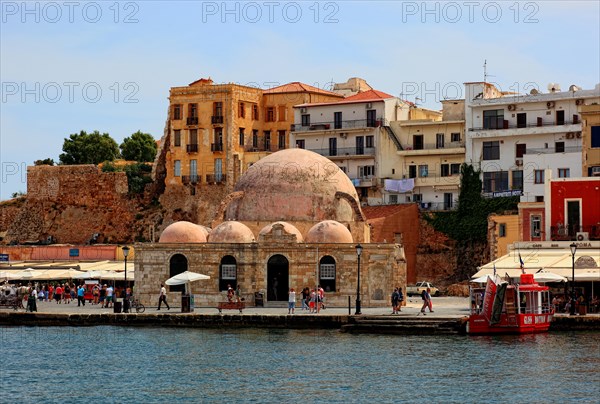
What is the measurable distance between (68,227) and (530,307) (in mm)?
46040

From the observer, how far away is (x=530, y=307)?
4797 cm

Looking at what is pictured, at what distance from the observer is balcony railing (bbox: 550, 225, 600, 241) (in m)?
56.8

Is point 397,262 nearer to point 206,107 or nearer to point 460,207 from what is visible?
point 460,207

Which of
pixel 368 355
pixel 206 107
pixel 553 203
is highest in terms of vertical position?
pixel 206 107

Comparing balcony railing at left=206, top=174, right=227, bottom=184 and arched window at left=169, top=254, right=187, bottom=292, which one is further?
balcony railing at left=206, top=174, right=227, bottom=184

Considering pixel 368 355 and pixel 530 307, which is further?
pixel 530 307

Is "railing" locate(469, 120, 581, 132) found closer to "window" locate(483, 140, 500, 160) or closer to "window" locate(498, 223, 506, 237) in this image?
"window" locate(483, 140, 500, 160)

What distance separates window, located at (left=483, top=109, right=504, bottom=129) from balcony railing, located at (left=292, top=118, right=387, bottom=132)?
625 centimetres

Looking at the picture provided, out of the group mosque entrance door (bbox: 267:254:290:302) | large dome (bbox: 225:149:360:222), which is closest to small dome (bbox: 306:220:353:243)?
mosque entrance door (bbox: 267:254:290:302)

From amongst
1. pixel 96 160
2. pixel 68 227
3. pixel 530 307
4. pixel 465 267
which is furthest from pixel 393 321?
pixel 96 160

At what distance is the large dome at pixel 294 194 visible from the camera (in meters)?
58.5

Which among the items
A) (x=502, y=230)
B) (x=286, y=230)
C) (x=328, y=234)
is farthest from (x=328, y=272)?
(x=502, y=230)

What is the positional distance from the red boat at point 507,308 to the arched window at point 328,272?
27.1 feet

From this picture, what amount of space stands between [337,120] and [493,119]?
979 cm
